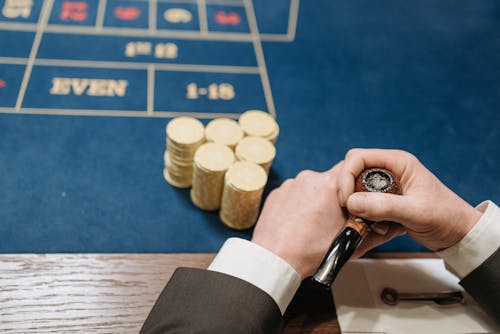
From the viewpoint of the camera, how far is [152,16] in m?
2.08

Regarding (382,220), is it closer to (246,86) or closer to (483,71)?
(246,86)

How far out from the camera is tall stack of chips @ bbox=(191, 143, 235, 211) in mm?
1328

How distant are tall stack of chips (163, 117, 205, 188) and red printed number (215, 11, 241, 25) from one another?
0.82m

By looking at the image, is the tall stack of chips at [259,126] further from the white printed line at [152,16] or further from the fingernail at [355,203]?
the white printed line at [152,16]

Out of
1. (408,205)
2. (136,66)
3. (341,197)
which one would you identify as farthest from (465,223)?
(136,66)

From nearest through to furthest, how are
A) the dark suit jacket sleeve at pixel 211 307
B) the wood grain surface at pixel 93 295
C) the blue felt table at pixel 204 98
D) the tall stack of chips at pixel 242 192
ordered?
the dark suit jacket sleeve at pixel 211 307
the wood grain surface at pixel 93 295
the tall stack of chips at pixel 242 192
the blue felt table at pixel 204 98

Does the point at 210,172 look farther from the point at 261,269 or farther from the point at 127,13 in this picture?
the point at 127,13

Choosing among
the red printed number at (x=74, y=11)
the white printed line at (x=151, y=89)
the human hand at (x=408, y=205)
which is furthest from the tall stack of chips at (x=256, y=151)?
the red printed number at (x=74, y=11)

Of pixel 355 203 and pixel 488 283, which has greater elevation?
pixel 355 203

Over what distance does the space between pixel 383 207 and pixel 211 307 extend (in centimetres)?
39

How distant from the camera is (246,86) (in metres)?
1.85

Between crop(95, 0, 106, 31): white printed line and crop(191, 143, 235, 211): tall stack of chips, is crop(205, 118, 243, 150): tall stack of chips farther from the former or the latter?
crop(95, 0, 106, 31): white printed line

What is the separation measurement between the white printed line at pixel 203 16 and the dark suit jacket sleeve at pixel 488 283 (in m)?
1.42

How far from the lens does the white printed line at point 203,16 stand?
2073mm
